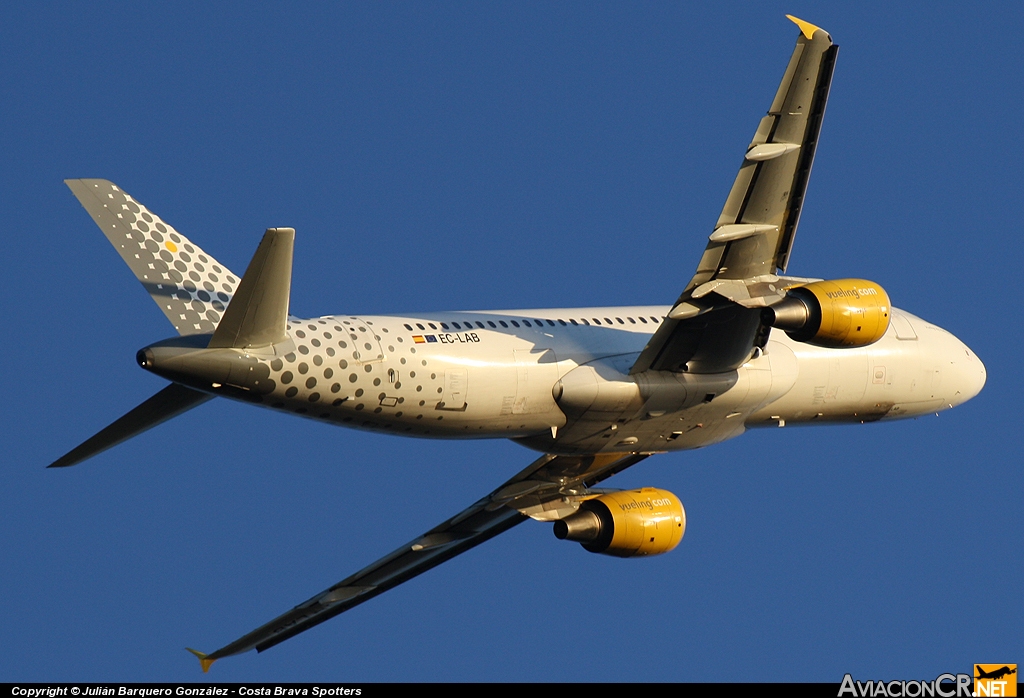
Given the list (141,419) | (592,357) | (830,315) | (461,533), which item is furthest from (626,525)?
(141,419)

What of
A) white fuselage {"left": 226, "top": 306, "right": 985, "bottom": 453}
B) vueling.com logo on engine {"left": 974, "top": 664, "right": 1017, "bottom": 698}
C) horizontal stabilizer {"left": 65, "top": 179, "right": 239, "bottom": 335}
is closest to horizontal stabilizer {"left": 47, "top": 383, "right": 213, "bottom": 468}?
horizontal stabilizer {"left": 65, "top": 179, "right": 239, "bottom": 335}

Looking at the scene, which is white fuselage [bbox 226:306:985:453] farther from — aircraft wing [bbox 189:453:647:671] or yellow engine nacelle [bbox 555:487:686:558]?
aircraft wing [bbox 189:453:647:671]

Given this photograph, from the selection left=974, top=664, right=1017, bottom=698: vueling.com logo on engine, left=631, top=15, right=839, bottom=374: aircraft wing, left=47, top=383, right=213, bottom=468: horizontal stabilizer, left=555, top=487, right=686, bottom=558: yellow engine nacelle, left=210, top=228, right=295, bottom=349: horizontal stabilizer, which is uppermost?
left=631, top=15, right=839, bottom=374: aircraft wing

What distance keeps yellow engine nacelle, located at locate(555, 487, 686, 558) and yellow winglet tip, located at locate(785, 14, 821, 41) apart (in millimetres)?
13332

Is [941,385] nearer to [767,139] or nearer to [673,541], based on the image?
[673,541]

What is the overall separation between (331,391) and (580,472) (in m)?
9.58

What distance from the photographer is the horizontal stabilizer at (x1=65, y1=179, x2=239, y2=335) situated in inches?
1431

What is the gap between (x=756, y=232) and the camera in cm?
3375

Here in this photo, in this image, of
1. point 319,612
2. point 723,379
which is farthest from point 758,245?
point 319,612

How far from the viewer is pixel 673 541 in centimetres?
4144

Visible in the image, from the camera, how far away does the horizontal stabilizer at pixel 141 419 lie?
35094mm

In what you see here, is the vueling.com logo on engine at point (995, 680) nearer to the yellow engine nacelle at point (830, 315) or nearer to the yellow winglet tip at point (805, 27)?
the yellow engine nacelle at point (830, 315)

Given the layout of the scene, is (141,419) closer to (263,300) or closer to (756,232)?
→ (263,300)

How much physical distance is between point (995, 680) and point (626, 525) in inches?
347
